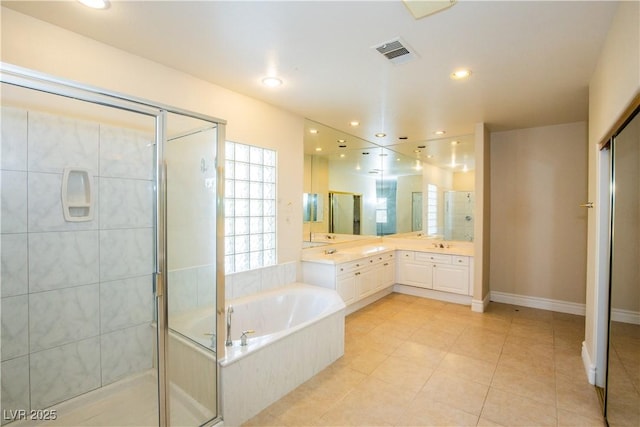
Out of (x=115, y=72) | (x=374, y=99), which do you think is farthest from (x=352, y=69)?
(x=115, y=72)

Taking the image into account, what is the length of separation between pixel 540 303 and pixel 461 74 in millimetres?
3634

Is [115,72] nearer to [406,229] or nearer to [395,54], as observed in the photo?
[395,54]

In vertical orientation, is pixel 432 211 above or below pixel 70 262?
above

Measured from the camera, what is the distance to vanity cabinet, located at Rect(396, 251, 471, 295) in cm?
449

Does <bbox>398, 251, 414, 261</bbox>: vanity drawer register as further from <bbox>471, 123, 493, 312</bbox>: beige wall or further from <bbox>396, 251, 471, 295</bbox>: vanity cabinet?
<bbox>471, 123, 493, 312</bbox>: beige wall

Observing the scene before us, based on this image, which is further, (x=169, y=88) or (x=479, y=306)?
(x=479, y=306)

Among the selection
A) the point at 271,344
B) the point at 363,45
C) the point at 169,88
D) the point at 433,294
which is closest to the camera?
the point at 363,45

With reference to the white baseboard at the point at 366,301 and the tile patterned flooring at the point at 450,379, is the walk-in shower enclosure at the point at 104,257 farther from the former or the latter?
the white baseboard at the point at 366,301

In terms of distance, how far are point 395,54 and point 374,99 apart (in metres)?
0.94

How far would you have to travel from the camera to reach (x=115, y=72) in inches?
88.3

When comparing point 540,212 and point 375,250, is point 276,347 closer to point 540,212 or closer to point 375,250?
point 375,250

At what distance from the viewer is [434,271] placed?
15.6ft

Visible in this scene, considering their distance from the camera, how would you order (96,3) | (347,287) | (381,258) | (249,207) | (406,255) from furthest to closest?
1. (406,255)
2. (381,258)
3. (347,287)
4. (249,207)
5. (96,3)

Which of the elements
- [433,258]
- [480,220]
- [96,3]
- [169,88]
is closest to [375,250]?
[433,258]
